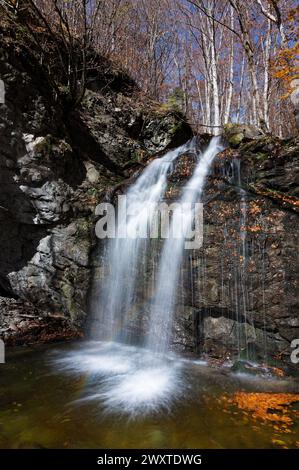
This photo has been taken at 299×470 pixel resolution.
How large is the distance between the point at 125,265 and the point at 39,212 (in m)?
2.61

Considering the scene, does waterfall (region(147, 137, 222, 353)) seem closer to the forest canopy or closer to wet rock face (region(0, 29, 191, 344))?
wet rock face (region(0, 29, 191, 344))

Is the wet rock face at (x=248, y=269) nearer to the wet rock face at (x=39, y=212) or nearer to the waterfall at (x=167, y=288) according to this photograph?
the waterfall at (x=167, y=288)

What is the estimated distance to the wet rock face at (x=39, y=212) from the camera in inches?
285

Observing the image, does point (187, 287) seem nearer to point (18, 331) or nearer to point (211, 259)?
point (211, 259)

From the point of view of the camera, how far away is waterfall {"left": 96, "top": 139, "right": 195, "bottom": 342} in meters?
6.70

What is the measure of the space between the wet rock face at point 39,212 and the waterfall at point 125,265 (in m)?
0.56

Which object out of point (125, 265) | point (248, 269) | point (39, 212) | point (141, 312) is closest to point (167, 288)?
point (141, 312)

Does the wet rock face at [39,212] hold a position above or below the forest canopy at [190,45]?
below

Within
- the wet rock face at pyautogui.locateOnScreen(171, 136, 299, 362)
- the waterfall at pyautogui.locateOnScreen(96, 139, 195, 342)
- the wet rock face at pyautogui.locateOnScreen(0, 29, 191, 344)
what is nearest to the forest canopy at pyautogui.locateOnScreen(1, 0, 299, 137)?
the wet rock face at pyautogui.locateOnScreen(0, 29, 191, 344)

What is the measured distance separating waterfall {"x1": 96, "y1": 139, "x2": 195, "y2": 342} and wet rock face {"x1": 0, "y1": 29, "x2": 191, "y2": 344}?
0.56m

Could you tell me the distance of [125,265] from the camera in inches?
270

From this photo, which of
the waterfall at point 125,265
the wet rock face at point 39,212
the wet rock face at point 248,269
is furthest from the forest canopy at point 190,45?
the wet rock face at point 248,269
